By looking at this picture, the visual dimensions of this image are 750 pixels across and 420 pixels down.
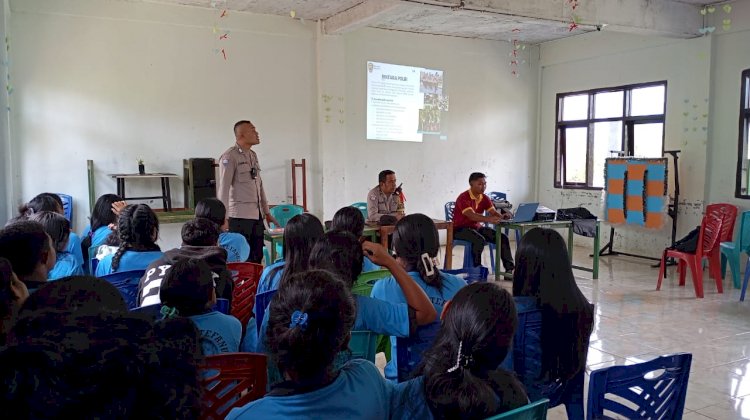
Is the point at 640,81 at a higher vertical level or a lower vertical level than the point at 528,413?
higher

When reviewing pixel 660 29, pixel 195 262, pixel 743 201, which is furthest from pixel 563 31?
pixel 195 262

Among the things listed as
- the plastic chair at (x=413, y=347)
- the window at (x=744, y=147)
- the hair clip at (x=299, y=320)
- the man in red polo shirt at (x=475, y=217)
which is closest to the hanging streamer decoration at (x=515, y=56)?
the window at (x=744, y=147)

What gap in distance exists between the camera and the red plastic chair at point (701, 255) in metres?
5.41

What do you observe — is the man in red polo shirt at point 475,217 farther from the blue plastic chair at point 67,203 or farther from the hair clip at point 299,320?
the hair clip at point 299,320

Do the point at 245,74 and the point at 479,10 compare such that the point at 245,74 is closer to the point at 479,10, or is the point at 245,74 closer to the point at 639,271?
the point at 479,10

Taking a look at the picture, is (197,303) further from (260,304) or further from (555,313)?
(555,313)

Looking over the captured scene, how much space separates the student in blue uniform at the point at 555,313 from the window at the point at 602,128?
19.5 feet

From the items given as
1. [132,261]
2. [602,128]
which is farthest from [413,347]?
[602,128]

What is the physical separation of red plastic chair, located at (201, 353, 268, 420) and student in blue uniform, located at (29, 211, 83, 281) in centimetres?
165

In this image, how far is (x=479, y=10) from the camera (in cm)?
574

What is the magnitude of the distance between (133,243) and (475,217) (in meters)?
3.78

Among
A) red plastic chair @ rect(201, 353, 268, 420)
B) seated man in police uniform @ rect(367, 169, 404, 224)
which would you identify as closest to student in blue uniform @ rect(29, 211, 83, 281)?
red plastic chair @ rect(201, 353, 268, 420)

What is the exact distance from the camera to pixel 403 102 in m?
7.95

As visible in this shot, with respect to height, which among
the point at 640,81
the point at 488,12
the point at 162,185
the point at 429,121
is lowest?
the point at 162,185
